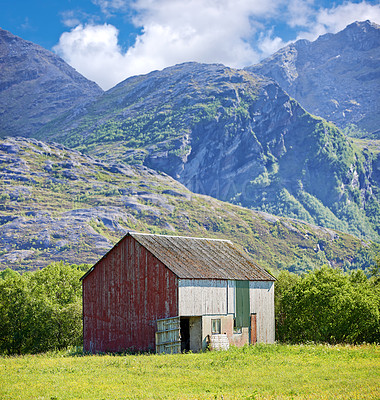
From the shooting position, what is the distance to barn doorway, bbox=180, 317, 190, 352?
173ft

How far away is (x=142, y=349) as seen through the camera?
50531mm

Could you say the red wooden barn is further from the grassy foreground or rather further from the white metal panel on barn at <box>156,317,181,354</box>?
the grassy foreground

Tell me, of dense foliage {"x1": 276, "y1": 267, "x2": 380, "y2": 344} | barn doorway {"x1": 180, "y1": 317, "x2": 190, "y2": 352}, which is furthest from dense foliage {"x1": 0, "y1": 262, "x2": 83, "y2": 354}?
dense foliage {"x1": 276, "y1": 267, "x2": 380, "y2": 344}

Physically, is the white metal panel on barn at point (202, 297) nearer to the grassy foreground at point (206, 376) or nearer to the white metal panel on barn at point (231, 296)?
the white metal panel on barn at point (231, 296)

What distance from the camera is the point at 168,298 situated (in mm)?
50062

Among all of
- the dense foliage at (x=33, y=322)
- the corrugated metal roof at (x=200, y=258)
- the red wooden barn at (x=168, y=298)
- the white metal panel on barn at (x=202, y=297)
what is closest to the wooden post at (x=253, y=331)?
the red wooden barn at (x=168, y=298)

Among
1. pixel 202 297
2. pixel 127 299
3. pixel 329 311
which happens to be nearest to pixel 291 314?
pixel 329 311

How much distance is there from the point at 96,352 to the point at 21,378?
19.8 meters

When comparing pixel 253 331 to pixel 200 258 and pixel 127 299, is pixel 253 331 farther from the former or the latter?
pixel 127 299

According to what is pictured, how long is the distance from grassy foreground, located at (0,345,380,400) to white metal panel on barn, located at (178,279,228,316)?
5.21m

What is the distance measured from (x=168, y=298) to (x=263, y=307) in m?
13.3

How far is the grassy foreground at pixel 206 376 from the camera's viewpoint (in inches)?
1153

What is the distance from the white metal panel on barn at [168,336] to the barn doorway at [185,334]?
11.3ft

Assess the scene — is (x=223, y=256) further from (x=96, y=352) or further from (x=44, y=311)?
(x=44, y=311)
